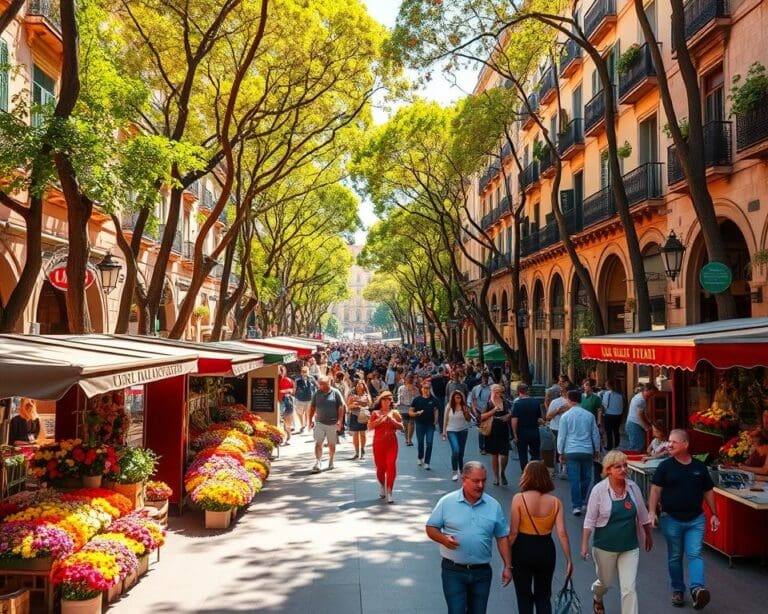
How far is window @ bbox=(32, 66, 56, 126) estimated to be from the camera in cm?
1727

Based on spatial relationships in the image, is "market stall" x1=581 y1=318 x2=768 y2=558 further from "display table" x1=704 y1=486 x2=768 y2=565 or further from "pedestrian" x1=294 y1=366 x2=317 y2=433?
"pedestrian" x1=294 y1=366 x2=317 y2=433

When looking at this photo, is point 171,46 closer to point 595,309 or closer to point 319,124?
point 319,124

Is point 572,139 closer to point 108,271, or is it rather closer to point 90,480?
point 108,271

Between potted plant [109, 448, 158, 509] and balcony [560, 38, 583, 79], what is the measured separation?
20.8 m

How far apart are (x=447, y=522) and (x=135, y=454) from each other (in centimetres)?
495

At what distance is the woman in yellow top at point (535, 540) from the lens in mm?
5422

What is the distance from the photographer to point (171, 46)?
52.3ft

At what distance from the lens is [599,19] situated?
74.3 feet

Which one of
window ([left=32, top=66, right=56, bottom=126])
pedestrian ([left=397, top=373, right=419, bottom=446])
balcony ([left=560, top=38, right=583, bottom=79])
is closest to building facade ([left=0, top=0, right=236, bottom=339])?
window ([left=32, top=66, right=56, bottom=126])

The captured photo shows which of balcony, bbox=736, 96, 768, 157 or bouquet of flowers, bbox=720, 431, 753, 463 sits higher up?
balcony, bbox=736, 96, 768, 157

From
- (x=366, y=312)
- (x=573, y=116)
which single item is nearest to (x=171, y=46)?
(x=573, y=116)

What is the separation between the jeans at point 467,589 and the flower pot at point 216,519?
5.04 metres

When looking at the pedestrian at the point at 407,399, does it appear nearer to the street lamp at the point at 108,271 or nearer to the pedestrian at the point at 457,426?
the pedestrian at the point at 457,426

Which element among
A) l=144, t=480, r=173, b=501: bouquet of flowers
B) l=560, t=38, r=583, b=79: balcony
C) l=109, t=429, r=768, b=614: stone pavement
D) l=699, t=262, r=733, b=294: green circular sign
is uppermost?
l=560, t=38, r=583, b=79: balcony
